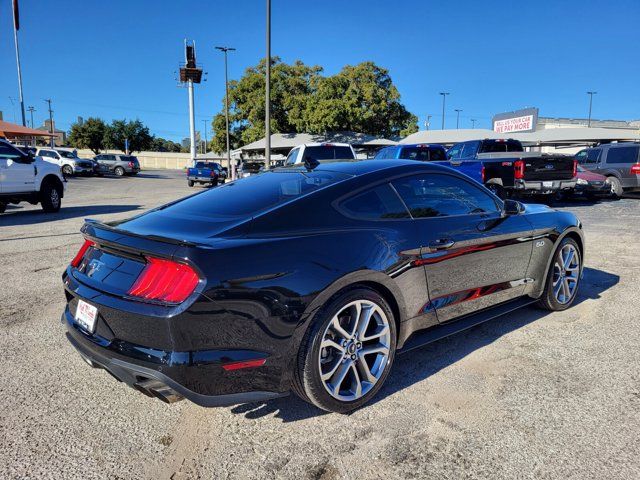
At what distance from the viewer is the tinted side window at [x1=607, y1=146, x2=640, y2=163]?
15.2 meters

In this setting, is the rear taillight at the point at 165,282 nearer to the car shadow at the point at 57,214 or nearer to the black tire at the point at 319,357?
the black tire at the point at 319,357

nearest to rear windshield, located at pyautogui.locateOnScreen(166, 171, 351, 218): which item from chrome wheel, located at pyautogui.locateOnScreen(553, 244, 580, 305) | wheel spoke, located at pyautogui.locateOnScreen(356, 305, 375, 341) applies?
wheel spoke, located at pyautogui.locateOnScreen(356, 305, 375, 341)

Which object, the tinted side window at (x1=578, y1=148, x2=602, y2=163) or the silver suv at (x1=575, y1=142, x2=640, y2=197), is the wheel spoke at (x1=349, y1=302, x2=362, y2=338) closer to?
the silver suv at (x1=575, y1=142, x2=640, y2=197)

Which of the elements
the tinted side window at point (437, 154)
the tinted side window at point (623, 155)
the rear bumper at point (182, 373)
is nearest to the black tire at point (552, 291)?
the rear bumper at point (182, 373)

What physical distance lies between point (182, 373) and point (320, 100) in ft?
126

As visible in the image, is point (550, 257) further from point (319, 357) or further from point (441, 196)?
point (319, 357)

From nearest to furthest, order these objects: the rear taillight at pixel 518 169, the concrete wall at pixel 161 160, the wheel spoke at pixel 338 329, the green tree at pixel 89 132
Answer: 1. the wheel spoke at pixel 338 329
2. the rear taillight at pixel 518 169
3. the green tree at pixel 89 132
4. the concrete wall at pixel 161 160

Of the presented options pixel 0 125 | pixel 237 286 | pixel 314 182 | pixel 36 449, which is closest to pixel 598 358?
pixel 314 182

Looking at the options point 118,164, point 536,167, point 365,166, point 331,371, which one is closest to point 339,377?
point 331,371

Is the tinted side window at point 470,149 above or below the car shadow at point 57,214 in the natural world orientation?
above

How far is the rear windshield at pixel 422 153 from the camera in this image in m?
14.3

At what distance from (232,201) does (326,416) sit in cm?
146

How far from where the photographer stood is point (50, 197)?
12117 millimetres

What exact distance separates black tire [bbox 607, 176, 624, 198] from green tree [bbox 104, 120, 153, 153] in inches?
2756
